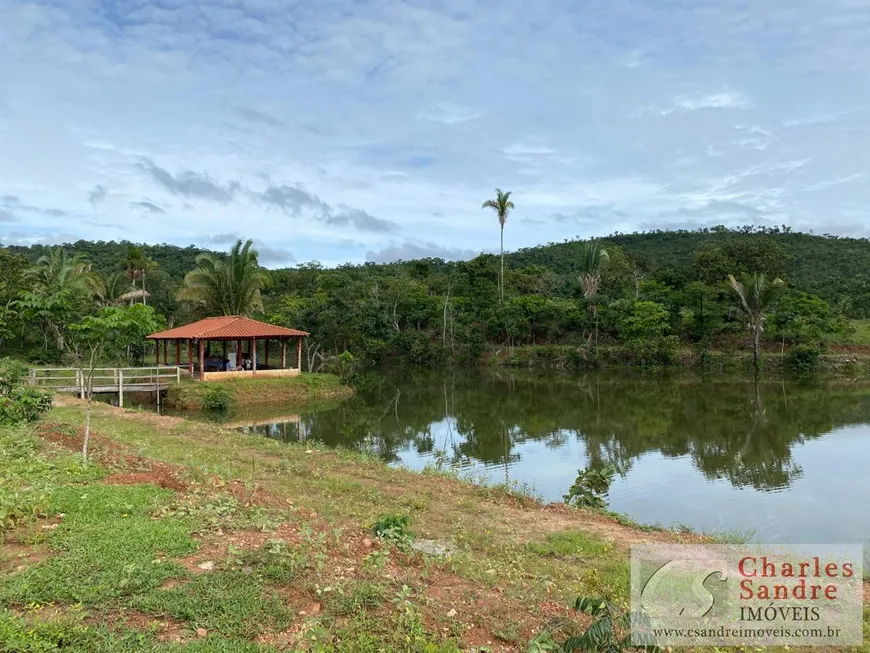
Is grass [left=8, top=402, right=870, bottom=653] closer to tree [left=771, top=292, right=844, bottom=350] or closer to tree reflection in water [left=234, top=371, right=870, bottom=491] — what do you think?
tree reflection in water [left=234, top=371, right=870, bottom=491]

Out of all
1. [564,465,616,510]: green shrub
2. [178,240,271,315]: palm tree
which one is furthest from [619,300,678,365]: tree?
[564,465,616,510]: green shrub

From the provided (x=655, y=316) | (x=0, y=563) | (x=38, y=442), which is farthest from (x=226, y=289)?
(x=0, y=563)

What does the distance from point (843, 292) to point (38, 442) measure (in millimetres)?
47371

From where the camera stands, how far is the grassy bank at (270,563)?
342 centimetres

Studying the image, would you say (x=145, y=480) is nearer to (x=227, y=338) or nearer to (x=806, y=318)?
(x=227, y=338)

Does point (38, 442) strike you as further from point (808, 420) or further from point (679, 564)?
point (808, 420)

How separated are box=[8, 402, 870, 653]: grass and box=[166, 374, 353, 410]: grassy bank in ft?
42.8

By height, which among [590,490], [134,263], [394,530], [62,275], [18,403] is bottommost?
[590,490]

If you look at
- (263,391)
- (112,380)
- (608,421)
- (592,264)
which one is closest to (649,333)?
(592,264)

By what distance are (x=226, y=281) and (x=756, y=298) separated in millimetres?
28835

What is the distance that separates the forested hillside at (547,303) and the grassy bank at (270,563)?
24978mm

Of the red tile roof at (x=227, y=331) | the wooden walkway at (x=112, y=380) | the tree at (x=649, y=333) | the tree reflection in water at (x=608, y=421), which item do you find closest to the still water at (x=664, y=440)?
the tree reflection in water at (x=608, y=421)

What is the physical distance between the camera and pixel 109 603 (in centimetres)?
355

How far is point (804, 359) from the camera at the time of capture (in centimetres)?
3275
